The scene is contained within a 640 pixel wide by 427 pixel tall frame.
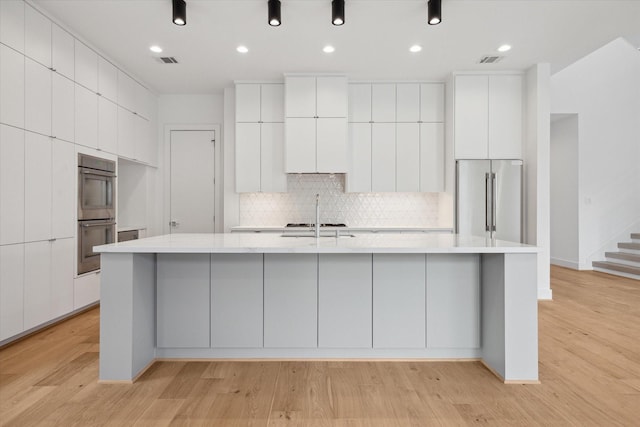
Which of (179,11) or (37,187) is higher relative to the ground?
(179,11)

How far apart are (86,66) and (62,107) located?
2.16ft

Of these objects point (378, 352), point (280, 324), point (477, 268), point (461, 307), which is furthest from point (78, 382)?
point (477, 268)

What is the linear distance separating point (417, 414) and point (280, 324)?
1.10 m

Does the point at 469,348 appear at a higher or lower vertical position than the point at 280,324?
lower

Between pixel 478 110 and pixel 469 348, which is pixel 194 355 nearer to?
pixel 469 348

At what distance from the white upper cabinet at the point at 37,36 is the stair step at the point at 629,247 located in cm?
861

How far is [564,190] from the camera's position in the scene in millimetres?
6727

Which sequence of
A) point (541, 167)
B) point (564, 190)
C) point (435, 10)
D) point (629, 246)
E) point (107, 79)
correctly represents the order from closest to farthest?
point (435, 10)
point (107, 79)
point (541, 167)
point (629, 246)
point (564, 190)

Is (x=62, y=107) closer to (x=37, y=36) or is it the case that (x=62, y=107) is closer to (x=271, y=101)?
(x=37, y=36)

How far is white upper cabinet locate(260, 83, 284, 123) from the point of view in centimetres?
503

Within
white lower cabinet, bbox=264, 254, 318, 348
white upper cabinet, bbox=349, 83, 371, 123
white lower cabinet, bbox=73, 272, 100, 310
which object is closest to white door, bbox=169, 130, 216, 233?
white lower cabinet, bbox=73, 272, 100, 310

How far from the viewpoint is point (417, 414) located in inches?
78.0

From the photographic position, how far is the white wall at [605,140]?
6375mm

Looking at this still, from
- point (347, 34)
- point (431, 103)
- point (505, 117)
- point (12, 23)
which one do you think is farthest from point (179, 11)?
point (505, 117)
